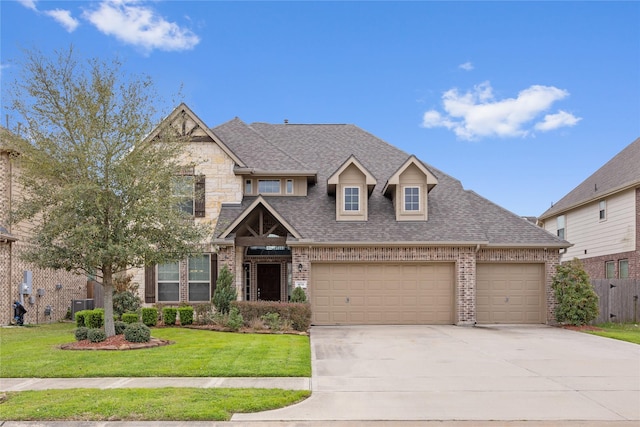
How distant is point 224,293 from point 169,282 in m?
2.85

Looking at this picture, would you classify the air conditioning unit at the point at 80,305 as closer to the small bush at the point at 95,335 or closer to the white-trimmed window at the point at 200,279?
the white-trimmed window at the point at 200,279

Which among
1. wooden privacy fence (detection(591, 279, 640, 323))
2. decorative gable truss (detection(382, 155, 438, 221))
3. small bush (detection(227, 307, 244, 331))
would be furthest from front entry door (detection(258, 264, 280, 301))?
wooden privacy fence (detection(591, 279, 640, 323))

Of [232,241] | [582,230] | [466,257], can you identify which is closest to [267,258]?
[232,241]

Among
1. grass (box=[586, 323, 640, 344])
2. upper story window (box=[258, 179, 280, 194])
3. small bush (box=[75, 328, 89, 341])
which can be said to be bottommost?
grass (box=[586, 323, 640, 344])

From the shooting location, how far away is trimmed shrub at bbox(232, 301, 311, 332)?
17.4 metres

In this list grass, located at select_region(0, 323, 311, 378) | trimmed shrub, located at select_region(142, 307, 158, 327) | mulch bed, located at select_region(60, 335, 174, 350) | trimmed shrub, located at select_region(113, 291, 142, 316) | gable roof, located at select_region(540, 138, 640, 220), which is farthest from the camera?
gable roof, located at select_region(540, 138, 640, 220)

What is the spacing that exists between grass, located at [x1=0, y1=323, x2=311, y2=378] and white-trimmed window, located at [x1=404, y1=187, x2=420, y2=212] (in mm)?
7443

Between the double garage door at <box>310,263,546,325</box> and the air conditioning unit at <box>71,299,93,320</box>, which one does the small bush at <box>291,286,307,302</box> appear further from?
the air conditioning unit at <box>71,299,93,320</box>

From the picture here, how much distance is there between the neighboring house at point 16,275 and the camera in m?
19.7

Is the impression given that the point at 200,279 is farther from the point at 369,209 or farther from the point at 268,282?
the point at 369,209

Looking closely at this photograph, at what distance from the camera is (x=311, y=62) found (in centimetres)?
1964

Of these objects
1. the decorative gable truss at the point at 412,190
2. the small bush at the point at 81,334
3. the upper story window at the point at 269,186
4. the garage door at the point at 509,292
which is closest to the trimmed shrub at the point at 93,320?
the small bush at the point at 81,334

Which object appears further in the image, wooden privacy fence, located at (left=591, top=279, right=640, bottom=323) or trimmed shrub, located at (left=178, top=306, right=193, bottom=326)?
wooden privacy fence, located at (left=591, top=279, right=640, bottom=323)

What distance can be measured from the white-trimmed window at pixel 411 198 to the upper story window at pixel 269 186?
16.5 feet
